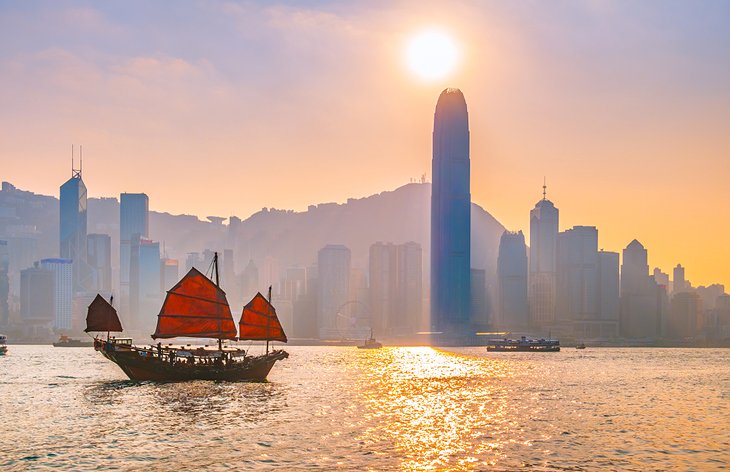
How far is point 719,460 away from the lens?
188 ft

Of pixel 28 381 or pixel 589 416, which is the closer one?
pixel 589 416

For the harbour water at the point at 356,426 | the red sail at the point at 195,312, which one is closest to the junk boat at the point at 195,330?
the red sail at the point at 195,312

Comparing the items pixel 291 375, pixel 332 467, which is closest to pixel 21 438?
pixel 332 467

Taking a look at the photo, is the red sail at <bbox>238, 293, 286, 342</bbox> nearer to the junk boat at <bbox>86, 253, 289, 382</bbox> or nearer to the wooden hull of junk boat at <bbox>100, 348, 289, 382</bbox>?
the junk boat at <bbox>86, 253, 289, 382</bbox>

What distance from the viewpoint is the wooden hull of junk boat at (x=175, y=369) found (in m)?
114

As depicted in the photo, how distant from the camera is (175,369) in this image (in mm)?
114000

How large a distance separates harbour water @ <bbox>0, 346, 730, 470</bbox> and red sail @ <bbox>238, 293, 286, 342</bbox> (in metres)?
8.47

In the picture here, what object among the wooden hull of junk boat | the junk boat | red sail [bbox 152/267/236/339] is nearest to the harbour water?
the wooden hull of junk boat

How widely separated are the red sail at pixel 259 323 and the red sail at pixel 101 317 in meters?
18.0

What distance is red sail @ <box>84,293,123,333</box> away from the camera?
116500mm

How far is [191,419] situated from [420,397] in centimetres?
3590

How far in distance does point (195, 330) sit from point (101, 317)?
53.2 feet

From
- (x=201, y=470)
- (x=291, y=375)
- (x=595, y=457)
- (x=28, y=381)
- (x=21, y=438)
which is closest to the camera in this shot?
(x=201, y=470)

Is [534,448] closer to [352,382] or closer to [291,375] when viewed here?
[352,382]
